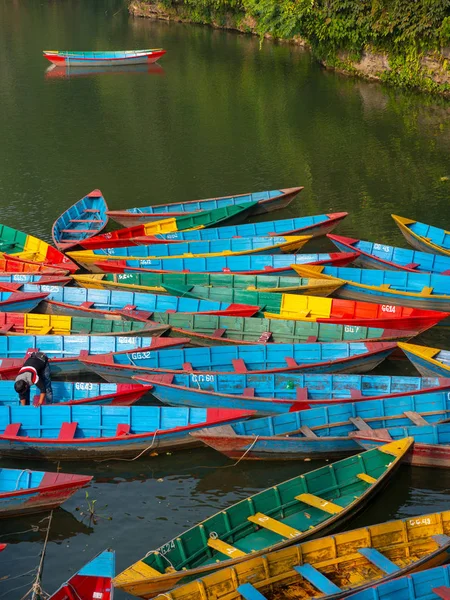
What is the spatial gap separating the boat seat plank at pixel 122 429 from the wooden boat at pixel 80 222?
40.9ft

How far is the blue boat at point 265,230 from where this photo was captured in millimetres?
31875

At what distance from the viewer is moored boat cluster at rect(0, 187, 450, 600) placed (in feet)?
51.4

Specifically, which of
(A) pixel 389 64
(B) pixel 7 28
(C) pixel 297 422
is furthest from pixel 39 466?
(B) pixel 7 28

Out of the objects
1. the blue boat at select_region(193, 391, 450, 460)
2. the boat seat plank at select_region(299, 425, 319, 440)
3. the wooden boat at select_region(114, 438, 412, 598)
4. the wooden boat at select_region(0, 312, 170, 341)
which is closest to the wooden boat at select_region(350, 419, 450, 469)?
the blue boat at select_region(193, 391, 450, 460)

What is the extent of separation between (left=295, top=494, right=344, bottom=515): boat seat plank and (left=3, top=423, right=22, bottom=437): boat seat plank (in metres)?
7.65

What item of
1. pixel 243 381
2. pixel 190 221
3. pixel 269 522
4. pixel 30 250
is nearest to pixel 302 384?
pixel 243 381

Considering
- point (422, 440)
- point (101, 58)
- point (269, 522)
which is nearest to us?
point (269, 522)

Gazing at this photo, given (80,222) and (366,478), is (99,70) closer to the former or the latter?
(80,222)

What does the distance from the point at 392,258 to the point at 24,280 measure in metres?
14.2

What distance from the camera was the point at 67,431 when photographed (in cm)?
2020

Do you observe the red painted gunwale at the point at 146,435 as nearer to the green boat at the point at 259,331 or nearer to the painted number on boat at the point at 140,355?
the painted number on boat at the point at 140,355

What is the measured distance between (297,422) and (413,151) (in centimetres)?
2844

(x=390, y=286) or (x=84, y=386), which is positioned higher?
(x=390, y=286)

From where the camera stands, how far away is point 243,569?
49.2 feet
